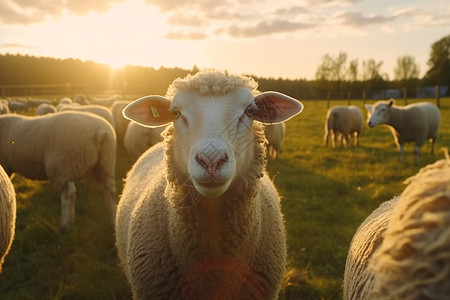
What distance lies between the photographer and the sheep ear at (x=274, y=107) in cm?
239

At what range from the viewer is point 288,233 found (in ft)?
15.6

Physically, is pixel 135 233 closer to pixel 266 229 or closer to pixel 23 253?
pixel 266 229

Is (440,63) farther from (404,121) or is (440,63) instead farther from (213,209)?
(213,209)

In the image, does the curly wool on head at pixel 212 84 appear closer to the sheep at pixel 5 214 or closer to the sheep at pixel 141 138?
the sheep at pixel 5 214

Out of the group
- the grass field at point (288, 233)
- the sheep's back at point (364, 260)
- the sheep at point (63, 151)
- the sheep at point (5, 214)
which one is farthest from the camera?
the sheep at point (63, 151)

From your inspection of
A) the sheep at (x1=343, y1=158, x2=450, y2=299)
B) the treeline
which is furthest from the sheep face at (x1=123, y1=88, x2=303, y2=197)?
the treeline

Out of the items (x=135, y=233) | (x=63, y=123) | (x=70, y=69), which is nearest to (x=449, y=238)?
(x=135, y=233)

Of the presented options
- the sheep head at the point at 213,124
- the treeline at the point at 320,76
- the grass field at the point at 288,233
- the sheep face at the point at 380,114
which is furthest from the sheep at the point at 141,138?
the treeline at the point at 320,76

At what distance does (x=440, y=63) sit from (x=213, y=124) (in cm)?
5493

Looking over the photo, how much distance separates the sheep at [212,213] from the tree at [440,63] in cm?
5337

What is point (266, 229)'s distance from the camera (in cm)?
254

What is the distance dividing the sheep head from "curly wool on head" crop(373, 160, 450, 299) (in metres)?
1.03

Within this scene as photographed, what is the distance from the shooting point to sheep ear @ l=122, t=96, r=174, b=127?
2.47 m

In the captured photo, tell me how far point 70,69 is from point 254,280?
6109cm
